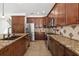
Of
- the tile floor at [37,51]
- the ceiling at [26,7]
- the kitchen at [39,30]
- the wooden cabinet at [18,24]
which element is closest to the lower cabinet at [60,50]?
the kitchen at [39,30]

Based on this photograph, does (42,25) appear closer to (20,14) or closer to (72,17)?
(20,14)

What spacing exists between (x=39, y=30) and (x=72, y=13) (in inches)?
379

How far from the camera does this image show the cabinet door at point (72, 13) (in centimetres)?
337

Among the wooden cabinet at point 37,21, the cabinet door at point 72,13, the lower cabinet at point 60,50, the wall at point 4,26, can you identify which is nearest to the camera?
the lower cabinet at point 60,50

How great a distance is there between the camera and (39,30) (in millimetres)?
13102

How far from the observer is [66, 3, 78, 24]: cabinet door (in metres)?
3.37

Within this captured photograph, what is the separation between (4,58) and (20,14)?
830cm

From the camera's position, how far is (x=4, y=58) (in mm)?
2402

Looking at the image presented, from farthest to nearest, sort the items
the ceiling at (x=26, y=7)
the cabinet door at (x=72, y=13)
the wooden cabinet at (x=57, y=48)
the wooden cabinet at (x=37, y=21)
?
1. the wooden cabinet at (x=37, y=21)
2. the ceiling at (x=26, y=7)
3. the cabinet door at (x=72, y=13)
4. the wooden cabinet at (x=57, y=48)

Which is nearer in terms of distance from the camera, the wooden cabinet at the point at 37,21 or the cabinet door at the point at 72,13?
the cabinet door at the point at 72,13

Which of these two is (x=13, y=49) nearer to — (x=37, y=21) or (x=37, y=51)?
(x=37, y=51)

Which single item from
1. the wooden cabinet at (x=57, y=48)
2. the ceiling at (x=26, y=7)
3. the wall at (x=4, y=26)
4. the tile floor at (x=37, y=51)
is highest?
the ceiling at (x=26, y=7)

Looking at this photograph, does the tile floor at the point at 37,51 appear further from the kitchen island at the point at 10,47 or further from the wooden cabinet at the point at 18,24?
the kitchen island at the point at 10,47

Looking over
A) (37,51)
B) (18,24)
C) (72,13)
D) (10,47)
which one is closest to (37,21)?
(18,24)
